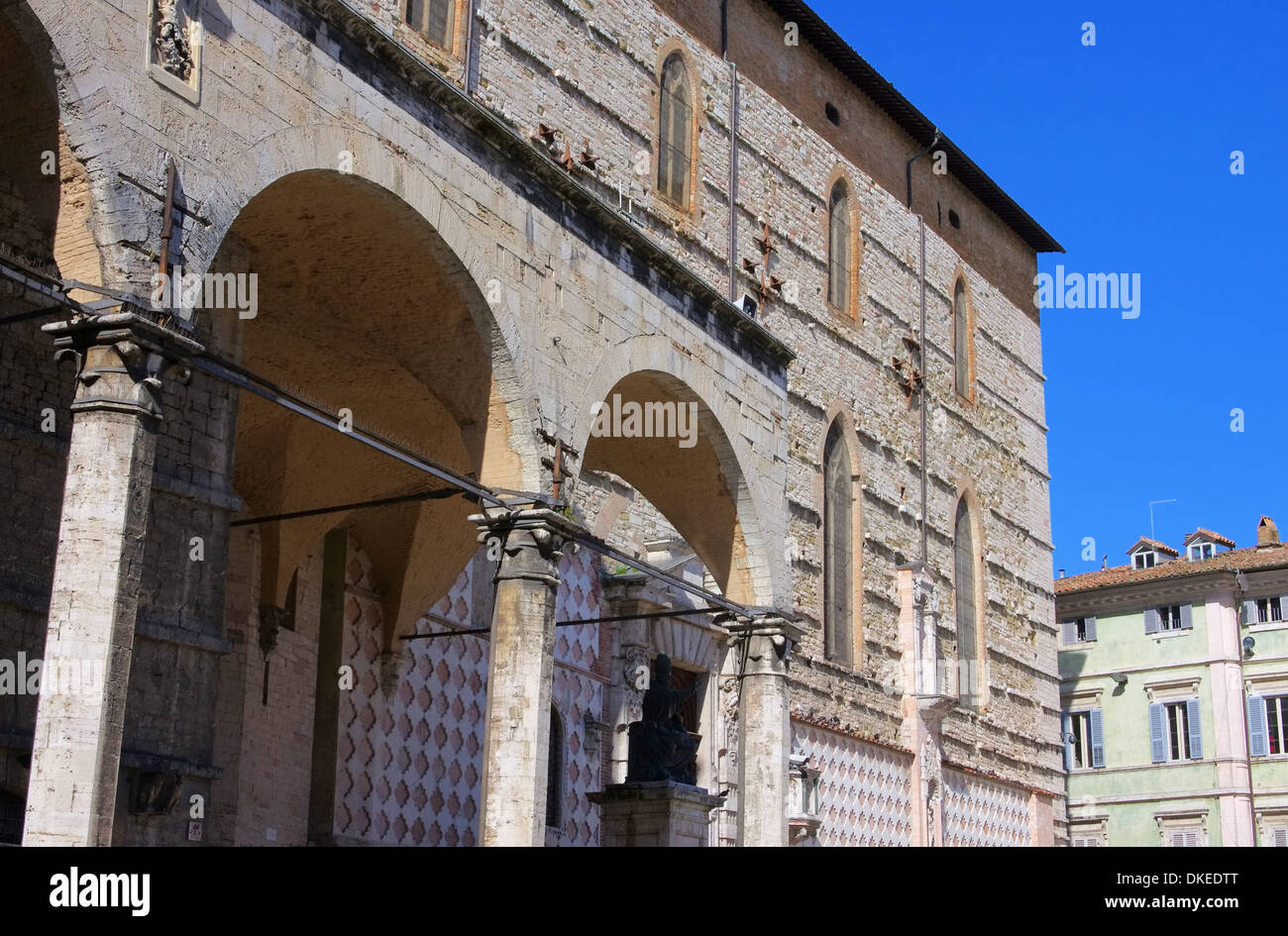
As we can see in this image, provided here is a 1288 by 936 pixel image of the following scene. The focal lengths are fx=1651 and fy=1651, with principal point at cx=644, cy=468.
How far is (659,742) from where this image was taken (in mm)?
13711

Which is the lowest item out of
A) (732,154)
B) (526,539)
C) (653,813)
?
(653,813)

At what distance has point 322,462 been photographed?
14562mm

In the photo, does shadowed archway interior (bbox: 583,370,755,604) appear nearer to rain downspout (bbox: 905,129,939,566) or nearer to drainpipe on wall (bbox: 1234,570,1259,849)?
rain downspout (bbox: 905,129,939,566)

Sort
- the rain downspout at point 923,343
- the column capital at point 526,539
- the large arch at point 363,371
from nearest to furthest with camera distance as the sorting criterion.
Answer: the large arch at point 363,371 → the column capital at point 526,539 → the rain downspout at point 923,343

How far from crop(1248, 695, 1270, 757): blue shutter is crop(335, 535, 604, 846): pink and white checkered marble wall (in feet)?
64.3

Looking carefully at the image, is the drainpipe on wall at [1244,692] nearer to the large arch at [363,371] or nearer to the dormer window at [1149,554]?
the dormer window at [1149,554]

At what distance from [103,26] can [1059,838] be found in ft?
77.7

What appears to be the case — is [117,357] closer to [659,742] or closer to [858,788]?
[659,742]

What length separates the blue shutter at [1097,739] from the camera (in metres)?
34.4

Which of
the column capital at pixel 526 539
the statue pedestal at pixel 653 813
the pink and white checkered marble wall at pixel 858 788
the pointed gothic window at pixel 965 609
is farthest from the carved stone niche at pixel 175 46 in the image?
the pointed gothic window at pixel 965 609

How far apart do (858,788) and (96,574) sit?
15.7 metres

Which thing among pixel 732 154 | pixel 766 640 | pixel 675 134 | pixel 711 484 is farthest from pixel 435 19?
pixel 766 640

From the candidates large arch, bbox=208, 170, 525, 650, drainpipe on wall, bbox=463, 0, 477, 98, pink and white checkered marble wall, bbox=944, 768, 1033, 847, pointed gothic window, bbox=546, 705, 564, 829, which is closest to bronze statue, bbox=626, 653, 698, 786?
large arch, bbox=208, 170, 525, 650

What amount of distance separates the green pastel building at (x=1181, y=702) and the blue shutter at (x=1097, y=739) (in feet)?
0.07
